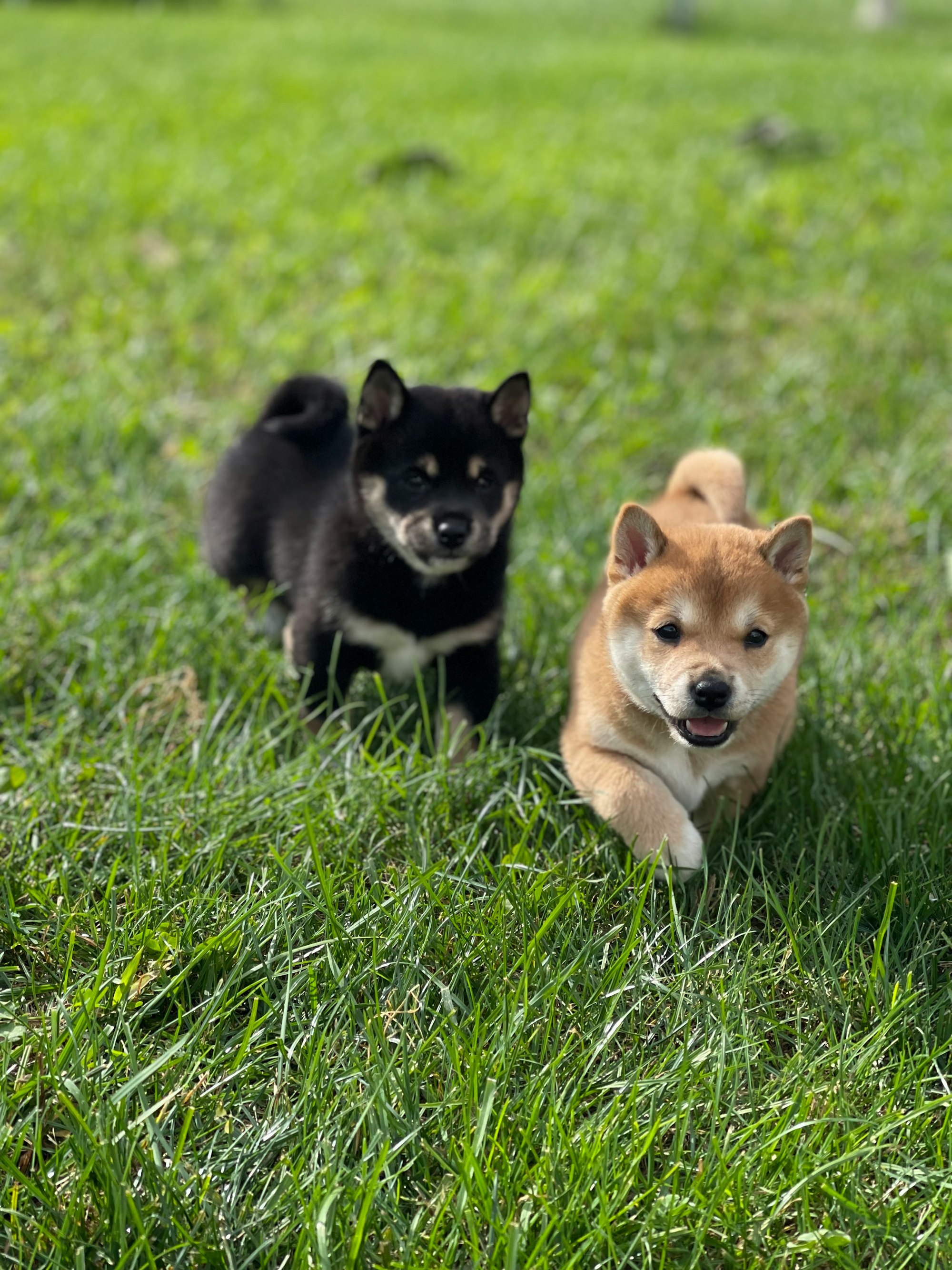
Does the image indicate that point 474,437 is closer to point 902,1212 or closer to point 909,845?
point 909,845

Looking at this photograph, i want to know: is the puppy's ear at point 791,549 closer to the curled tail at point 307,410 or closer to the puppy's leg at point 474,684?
the puppy's leg at point 474,684

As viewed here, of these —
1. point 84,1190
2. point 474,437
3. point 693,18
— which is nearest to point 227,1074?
point 84,1190

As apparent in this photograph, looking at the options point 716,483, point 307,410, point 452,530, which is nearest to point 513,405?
point 452,530

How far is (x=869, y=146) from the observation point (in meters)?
9.54

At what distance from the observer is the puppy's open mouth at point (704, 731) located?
3.13m

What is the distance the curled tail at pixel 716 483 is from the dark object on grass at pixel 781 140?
6.12 meters

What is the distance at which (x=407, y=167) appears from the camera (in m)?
9.29

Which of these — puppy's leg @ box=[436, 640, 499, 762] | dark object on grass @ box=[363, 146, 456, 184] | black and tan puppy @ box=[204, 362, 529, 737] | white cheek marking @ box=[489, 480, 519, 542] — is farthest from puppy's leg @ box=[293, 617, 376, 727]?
dark object on grass @ box=[363, 146, 456, 184]

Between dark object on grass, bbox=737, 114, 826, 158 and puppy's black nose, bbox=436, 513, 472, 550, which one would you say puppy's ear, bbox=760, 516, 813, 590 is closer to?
puppy's black nose, bbox=436, 513, 472, 550

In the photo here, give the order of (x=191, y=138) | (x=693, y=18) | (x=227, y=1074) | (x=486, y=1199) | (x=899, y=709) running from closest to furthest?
(x=486, y=1199) < (x=227, y=1074) < (x=899, y=709) < (x=191, y=138) < (x=693, y=18)

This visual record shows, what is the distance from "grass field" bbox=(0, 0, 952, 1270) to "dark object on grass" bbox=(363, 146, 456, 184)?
598 mm

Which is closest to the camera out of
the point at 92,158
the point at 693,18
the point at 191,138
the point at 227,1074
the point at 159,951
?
the point at 227,1074

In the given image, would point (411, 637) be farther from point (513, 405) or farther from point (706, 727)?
point (706, 727)

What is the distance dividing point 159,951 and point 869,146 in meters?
8.79
